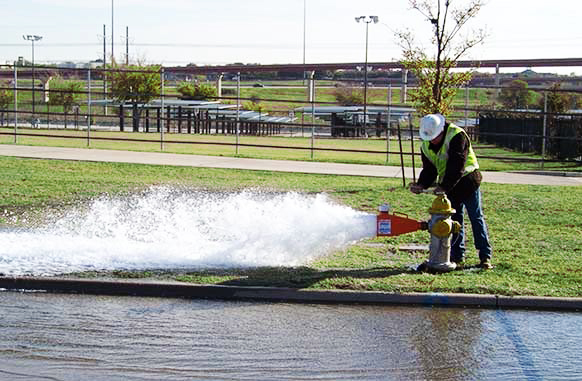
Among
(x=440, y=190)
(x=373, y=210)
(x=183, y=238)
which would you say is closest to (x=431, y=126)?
(x=440, y=190)

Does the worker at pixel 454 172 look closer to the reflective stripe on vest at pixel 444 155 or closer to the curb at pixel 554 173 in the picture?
the reflective stripe on vest at pixel 444 155

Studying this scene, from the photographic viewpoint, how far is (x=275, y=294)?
7.98 metres

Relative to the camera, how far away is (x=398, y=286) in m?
8.16

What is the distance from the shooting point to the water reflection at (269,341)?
19.3ft

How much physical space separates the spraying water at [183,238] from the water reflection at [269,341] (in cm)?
122

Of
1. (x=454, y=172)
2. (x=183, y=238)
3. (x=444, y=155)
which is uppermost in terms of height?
(x=444, y=155)

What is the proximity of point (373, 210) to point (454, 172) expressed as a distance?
425 cm

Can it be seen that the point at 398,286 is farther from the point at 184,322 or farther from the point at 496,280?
the point at 184,322

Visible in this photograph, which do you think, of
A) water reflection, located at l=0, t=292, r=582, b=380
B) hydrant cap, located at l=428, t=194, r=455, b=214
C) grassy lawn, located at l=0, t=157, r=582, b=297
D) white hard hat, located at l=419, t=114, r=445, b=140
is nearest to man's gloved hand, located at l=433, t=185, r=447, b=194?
hydrant cap, located at l=428, t=194, r=455, b=214

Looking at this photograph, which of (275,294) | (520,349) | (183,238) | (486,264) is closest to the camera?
(520,349)

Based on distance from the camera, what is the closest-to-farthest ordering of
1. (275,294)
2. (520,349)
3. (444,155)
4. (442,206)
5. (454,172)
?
(520,349) → (275,294) → (442,206) → (454,172) → (444,155)

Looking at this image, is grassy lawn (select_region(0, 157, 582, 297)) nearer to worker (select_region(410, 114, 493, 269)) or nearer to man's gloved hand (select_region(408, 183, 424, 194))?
worker (select_region(410, 114, 493, 269))

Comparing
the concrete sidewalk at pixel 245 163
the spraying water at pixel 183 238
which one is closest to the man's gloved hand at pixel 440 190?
the spraying water at pixel 183 238

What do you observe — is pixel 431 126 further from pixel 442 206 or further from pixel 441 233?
pixel 441 233
